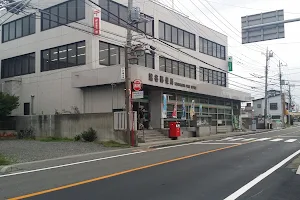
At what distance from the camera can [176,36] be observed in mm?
33844

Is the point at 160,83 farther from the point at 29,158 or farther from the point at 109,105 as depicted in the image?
the point at 29,158

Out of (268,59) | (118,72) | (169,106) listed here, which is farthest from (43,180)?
(268,59)

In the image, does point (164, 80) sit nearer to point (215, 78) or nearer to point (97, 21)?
point (97, 21)

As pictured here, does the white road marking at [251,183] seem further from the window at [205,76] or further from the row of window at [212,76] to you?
the window at [205,76]

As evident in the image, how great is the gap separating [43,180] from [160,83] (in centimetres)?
1639

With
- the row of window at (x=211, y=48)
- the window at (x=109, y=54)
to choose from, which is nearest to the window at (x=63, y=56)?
the window at (x=109, y=54)

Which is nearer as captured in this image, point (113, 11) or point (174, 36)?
point (113, 11)

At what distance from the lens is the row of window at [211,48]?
38.3 metres

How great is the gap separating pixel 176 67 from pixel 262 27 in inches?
638

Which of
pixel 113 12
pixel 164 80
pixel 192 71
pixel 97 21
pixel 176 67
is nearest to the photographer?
pixel 97 21

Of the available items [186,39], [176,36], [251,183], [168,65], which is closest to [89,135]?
[168,65]

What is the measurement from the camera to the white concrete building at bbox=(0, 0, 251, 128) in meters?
24.6

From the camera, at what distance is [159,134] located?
83.7 ft

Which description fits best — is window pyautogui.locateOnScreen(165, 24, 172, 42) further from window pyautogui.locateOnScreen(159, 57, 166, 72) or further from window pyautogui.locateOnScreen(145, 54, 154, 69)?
window pyautogui.locateOnScreen(145, 54, 154, 69)
